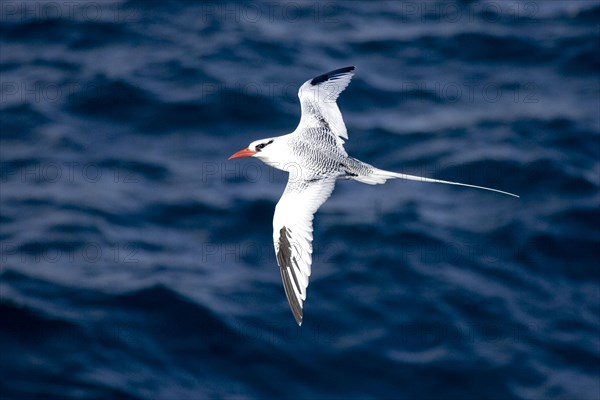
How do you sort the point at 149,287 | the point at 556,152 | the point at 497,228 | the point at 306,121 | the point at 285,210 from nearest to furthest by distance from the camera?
1. the point at 285,210
2. the point at 306,121
3. the point at 149,287
4. the point at 497,228
5. the point at 556,152

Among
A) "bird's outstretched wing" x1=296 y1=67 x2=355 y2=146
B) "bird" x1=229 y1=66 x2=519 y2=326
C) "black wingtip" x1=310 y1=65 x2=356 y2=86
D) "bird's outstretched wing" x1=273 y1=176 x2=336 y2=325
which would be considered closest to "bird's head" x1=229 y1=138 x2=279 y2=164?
"bird" x1=229 y1=66 x2=519 y2=326

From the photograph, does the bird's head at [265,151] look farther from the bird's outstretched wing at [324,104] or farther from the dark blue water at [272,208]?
the dark blue water at [272,208]

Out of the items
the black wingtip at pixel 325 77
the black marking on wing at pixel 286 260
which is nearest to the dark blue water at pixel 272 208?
the black wingtip at pixel 325 77

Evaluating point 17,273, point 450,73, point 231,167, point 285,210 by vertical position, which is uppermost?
point 285,210

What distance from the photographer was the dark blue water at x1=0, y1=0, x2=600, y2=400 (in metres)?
17.2

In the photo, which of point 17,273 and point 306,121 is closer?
point 306,121

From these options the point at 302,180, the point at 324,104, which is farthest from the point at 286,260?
the point at 324,104

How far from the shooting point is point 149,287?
1781cm

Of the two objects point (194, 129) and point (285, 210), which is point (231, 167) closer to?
point (194, 129)

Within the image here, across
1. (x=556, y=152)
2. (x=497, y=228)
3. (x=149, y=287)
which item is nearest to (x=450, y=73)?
(x=556, y=152)

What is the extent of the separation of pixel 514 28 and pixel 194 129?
330 inches

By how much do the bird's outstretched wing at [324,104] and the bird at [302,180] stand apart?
0.10 ft

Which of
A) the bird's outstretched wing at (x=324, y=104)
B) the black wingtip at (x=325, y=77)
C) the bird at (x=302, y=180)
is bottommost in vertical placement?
the bird at (x=302, y=180)

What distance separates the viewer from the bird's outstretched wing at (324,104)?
13234 mm
